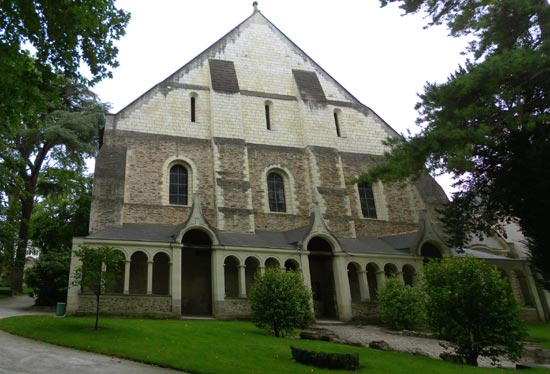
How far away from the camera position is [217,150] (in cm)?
2419

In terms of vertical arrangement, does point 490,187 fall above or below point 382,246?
above

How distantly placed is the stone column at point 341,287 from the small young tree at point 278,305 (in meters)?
5.66

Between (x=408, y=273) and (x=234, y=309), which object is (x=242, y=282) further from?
(x=408, y=273)

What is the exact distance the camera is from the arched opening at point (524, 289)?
24.4 m

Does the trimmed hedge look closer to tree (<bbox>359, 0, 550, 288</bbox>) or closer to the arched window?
tree (<bbox>359, 0, 550, 288</bbox>)

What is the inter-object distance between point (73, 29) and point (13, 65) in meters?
1.44

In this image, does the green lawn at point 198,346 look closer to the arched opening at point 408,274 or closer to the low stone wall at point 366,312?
the low stone wall at point 366,312

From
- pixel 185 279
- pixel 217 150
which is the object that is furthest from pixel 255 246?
pixel 217 150

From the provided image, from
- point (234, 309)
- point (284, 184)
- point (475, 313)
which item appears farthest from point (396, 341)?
point (284, 184)

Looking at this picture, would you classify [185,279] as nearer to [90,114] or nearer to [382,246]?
[382,246]

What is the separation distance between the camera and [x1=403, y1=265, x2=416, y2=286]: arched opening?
22.9m

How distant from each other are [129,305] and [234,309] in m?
4.53

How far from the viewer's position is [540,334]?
57.7ft

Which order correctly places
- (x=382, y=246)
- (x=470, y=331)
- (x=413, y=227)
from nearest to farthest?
(x=470, y=331) < (x=382, y=246) < (x=413, y=227)
